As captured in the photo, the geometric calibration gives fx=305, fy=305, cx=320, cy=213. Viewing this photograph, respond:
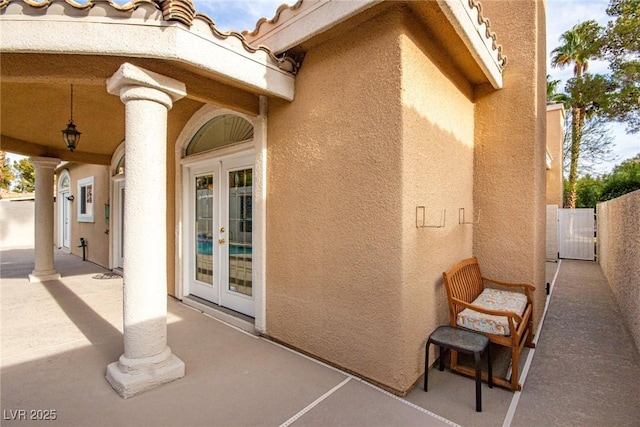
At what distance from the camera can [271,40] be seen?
391 centimetres

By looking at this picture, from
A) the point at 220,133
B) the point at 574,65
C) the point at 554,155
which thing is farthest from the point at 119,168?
the point at 574,65

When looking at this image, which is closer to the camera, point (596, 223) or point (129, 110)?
point (129, 110)

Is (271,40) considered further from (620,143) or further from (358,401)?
(620,143)

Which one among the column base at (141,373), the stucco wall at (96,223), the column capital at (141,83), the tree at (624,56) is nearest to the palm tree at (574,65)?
the tree at (624,56)

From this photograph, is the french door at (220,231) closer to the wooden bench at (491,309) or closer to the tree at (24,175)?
the wooden bench at (491,309)

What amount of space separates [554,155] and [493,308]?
12.9m

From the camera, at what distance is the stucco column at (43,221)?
7923mm

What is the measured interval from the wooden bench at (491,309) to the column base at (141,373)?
10.3ft

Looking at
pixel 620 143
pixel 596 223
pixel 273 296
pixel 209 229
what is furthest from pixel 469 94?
pixel 620 143

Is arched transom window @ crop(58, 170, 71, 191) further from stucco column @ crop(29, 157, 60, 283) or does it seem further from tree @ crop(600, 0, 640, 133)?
tree @ crop(600, 0, 640, 133)

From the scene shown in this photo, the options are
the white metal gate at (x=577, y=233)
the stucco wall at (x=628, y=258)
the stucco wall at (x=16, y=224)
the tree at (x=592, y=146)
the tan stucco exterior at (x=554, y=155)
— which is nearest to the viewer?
the stucco wall at (x=628, y=258)

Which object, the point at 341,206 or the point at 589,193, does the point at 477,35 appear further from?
the point at 589,193

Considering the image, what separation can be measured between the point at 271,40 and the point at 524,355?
207 inches

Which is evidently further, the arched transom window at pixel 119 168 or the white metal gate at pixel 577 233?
the white metal gate at pixel 577 233
